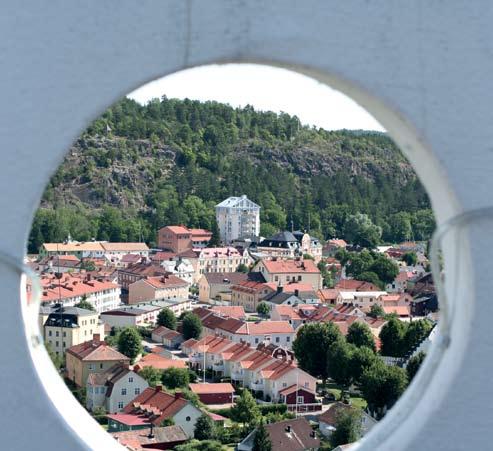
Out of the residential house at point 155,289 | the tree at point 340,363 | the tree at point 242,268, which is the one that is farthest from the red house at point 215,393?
the tree at point 242,268

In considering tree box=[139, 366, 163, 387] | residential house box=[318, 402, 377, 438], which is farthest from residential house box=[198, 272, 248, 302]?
residential house box=[318, 402, 377, 438]

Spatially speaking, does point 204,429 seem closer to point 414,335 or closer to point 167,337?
point 414,335

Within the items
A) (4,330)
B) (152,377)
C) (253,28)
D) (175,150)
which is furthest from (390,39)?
(175,150)

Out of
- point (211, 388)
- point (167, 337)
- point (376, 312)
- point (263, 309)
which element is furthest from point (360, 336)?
point (263, 309)

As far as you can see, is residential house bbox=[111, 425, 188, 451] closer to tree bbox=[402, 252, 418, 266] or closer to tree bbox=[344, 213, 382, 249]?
tree bbox=[402, 252, 418, 266]

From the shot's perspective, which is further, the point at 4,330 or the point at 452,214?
the point at 452,214

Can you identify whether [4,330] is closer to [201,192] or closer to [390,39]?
[390,39]
